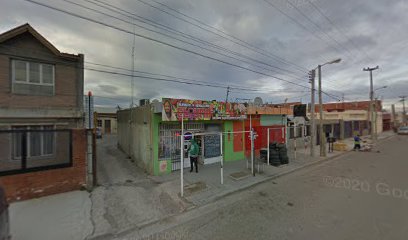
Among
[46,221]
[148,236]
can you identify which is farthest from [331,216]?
[46,221]

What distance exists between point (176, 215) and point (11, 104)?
7355 mm

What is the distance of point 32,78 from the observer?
7.07m

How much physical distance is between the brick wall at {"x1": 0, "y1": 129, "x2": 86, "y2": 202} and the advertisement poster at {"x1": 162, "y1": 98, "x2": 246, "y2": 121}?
342cm

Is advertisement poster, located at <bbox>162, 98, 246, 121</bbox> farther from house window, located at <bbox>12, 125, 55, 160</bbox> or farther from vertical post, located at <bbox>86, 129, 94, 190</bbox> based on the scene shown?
house window, located at <bbox>12, 125, 55, 160</bbox>

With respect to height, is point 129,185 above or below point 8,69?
below

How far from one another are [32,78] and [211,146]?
877 cm

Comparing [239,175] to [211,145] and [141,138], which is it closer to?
[211,145]

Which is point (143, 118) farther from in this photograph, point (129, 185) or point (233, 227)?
point (233, 227)

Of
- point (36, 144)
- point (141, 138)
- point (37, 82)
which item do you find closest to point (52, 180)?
point (36, 144)

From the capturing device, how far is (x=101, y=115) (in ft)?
116

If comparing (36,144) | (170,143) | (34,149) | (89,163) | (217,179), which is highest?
(36,144)

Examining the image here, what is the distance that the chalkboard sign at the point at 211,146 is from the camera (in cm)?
1057

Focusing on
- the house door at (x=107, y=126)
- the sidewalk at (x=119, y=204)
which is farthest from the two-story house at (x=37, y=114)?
the house door at (x=107, y=126)

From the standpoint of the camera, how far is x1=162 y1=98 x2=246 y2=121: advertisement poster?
26.9 feet
